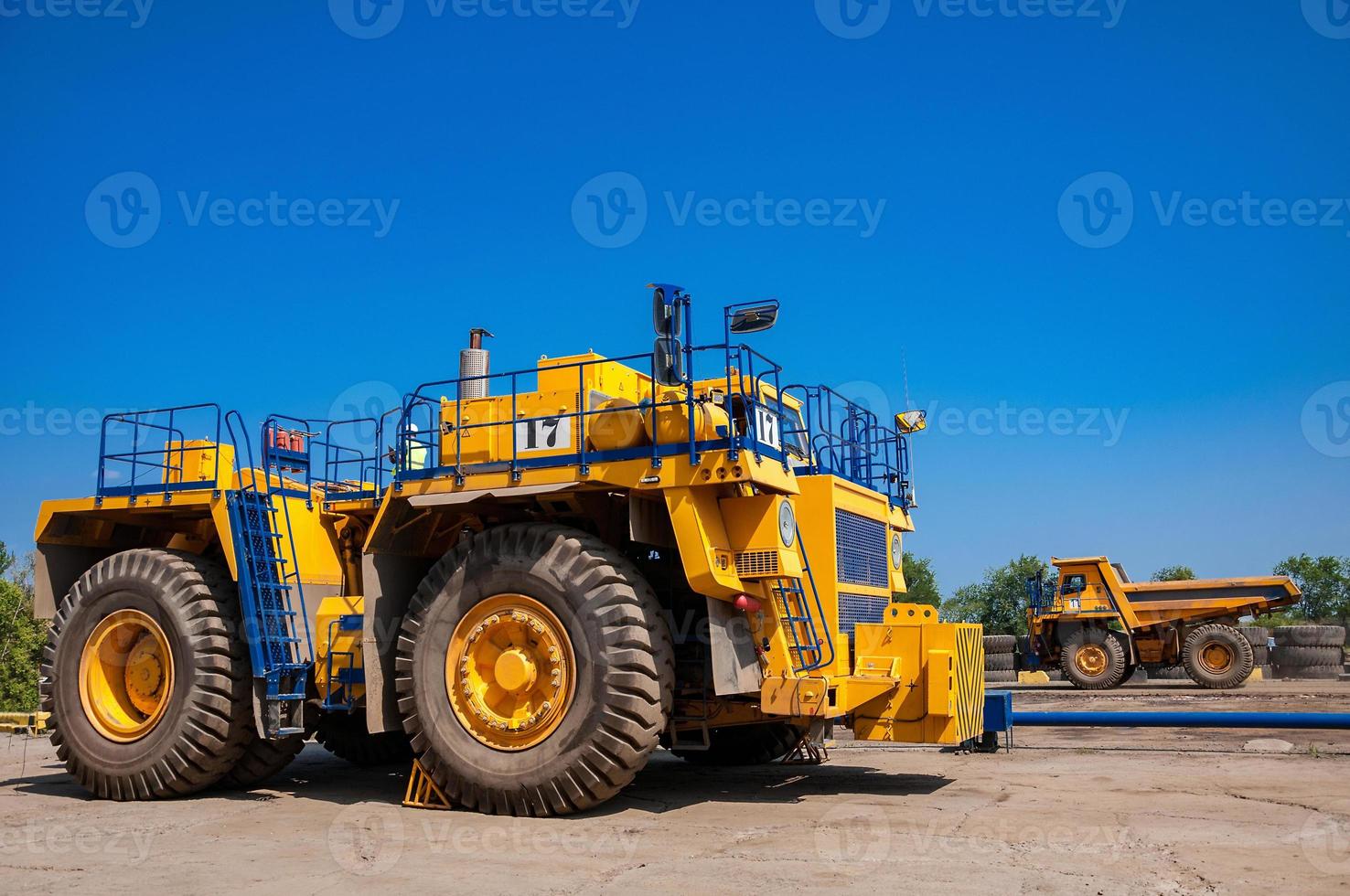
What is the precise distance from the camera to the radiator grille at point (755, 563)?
923 centimetres

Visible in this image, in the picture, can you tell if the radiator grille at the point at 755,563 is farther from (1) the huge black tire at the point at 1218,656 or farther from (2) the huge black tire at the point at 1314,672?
(2) the huge black tire at the point at 1314,672

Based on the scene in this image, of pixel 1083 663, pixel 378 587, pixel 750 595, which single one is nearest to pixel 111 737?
pixel 378 587

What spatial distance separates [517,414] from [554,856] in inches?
195

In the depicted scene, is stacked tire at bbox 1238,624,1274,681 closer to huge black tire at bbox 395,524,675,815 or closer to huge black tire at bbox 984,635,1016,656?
huge black tire at bbox 984,635,1016,656


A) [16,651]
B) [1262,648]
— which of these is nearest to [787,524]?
[1262,648]

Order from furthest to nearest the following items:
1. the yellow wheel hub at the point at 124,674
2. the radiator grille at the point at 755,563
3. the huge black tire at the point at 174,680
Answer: the yellow wheel hub at the point at 124,674 < the huge black tire at the point at 174,680 < the radiator grille at the point at 755,563

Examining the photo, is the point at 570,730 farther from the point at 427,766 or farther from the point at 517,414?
the point at 517,414

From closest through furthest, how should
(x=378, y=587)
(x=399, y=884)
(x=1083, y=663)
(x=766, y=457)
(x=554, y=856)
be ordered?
(x=399, y=884) → (x=554, y=856) → (x=766, y=457) → (x=378, y=587) → (x=1083, y=663)

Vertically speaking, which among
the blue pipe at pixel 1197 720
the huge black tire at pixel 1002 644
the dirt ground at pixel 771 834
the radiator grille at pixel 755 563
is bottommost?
the dirt ground at pixel 771 834

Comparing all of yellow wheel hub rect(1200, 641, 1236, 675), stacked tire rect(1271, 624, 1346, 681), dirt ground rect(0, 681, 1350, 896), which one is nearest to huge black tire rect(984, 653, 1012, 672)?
yellow wheel hub rect(1200, 641, 1236, 675)

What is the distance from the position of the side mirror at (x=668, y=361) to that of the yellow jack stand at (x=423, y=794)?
13.6 ft

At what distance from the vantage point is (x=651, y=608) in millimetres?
9289

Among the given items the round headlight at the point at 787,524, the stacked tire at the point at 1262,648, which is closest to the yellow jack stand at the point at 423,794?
the round headlight at the point at 787,524

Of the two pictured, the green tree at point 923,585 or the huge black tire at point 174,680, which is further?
the green tree at point 923,585
